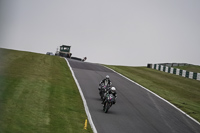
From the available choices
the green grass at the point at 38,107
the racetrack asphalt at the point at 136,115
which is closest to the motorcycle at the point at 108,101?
the racetrack asphalt at the point at 136,115

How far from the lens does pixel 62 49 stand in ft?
229

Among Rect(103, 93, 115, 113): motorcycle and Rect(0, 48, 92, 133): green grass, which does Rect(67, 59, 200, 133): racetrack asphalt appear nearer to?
Rect(103, 93, 115, 113): motorcycle

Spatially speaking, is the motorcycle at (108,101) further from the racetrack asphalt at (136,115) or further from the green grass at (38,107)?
the green grass at (38,107)

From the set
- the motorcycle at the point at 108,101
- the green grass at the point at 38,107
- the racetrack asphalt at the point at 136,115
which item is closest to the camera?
the green grass at the point at 38,107

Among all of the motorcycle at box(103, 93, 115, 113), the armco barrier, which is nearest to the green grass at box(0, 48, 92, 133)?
the motorcycle at box(103, 93, 115, 113)

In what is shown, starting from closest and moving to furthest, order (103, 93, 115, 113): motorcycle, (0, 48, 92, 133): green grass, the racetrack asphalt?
(0, 48, 92, 133): green grass, the racetrack asphalt, (103, 93, 115, 113): motorcycle

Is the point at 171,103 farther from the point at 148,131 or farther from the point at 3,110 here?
the point at 3,110

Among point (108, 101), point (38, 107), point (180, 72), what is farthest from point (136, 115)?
point (180, 72)

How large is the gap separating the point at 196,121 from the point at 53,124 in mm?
10319

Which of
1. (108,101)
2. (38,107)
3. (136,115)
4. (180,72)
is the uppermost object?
(180,72)

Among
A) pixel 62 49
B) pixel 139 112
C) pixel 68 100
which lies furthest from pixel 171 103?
pixel 62 49

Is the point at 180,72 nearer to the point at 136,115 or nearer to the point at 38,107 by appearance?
the point at 136,115

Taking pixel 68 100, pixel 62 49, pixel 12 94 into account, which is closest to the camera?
pixel 12 94

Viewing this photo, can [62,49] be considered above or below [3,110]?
above
